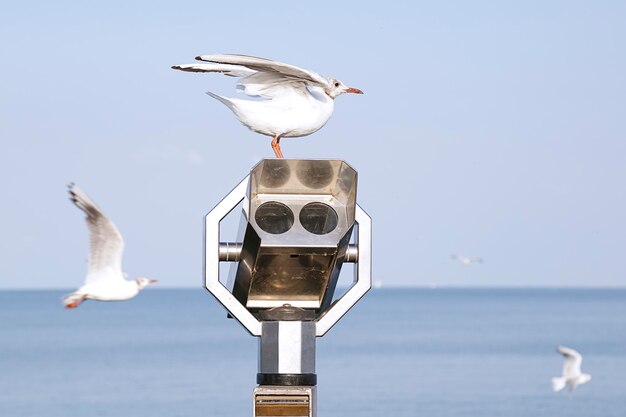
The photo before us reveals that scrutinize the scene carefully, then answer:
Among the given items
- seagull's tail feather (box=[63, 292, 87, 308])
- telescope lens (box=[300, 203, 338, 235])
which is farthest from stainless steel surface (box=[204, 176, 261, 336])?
seagull's tail feather (box=[63, 292, 87, 308])

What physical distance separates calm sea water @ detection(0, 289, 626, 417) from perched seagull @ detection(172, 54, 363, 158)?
792 centimetres

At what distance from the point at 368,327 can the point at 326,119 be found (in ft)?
230

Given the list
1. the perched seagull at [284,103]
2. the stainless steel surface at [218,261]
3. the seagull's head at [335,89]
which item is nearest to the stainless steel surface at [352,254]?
the stainless steel surface at [218,261]

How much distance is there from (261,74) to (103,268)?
8.79 m

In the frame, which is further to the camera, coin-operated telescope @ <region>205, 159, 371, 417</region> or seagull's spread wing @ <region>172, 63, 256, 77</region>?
seagull's spread wing @ <region>172, 63, 256, 77</region>

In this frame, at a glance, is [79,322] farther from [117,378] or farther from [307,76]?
[307,76]

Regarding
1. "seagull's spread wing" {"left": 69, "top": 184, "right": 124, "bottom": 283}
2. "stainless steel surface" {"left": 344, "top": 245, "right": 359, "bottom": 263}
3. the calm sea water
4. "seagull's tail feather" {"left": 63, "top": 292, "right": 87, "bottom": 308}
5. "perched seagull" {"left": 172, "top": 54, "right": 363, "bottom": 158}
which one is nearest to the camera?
"stainless steel surface" {"left": 344, "top": 245, "right": 359, "bottom": 263}

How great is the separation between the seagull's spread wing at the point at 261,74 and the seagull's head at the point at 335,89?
3 centimetres

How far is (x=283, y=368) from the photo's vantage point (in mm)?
3768

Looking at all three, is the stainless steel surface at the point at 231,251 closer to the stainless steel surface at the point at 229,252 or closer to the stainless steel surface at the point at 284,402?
the stainless steel surface at the point at 229,252

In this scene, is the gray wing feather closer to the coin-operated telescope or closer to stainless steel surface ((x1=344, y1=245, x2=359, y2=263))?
the coin-operated telescope

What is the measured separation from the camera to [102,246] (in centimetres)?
1248

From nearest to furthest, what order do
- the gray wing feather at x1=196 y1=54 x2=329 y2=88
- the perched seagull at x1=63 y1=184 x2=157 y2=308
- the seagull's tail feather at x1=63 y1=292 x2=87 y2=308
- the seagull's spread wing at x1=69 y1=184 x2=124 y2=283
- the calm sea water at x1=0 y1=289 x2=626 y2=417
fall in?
1. the gray wing feather at x1=196 y1=54 x2=329 y2=88
2. the seagull's spread wing at x1=69 y1=184 x2=124 y2=283
3. the perched seagull at x1=63 y1=184 x2=157 y2=308
4. the seagull's tail feather at x1=63 y1=292 x2=87 y2=308
5. the calm sea water at x1=0 y1=289 x2=626 y2=417

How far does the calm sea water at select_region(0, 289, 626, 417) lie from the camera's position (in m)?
29.7
